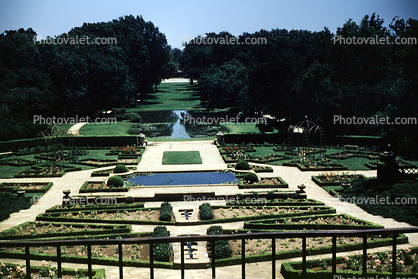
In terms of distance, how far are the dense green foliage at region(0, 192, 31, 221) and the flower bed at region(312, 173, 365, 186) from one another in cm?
1714

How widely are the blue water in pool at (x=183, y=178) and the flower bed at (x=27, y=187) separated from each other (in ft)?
17.8

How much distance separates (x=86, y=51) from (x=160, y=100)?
1077 inches

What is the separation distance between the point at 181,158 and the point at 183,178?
220 inches

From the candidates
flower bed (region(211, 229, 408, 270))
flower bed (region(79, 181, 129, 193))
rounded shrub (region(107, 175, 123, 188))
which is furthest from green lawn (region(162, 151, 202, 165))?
flower bed (region(211, 229, 408, 270))

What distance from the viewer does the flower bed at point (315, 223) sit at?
19.2 metres

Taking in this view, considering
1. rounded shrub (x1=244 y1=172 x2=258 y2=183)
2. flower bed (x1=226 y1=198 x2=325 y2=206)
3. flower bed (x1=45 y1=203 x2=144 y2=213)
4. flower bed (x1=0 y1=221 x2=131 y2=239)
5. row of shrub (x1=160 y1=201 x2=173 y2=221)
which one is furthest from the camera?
rounded shrub (x1=244 y1=172 x2=258 y2=183)

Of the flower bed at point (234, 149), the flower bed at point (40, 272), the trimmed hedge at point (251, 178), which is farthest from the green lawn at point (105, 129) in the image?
the flower bed at point (40, 272)

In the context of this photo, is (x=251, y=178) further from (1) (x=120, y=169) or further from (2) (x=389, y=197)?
(1) (x=120, y=169)

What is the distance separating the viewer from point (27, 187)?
27344 mm

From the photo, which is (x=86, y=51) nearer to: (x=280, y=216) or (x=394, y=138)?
(x=394, y=138)

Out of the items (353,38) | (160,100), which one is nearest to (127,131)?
(353,38)

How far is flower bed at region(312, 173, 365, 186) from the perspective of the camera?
27578mm

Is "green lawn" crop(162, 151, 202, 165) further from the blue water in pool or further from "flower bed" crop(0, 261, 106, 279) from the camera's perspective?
"flower bed" crop(0, 261, 106, 279)

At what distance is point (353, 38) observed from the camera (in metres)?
44.0
